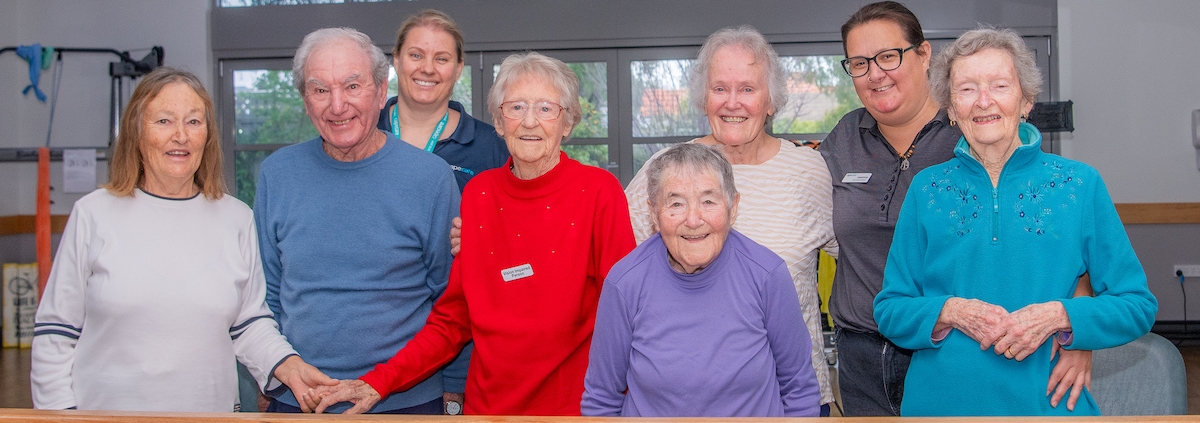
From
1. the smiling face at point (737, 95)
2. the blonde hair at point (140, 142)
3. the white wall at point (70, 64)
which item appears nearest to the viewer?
the blonde hair at point (140, 142)

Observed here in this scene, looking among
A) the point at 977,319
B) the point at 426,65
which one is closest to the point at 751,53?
the point at 977,319

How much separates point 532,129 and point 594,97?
502 centimetres

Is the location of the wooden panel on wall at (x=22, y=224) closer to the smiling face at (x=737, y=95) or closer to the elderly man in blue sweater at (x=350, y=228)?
the elderly man in blue sweater at (x=350, y=228)

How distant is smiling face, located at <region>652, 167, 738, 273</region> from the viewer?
1.65 m

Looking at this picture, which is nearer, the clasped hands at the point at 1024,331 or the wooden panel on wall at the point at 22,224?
the clasped hands at the point at 1024,331

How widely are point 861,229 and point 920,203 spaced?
0.30 m

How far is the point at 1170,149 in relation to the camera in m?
6.57

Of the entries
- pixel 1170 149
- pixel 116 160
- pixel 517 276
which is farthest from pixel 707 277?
pixel 1170 149

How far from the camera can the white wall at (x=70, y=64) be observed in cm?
713

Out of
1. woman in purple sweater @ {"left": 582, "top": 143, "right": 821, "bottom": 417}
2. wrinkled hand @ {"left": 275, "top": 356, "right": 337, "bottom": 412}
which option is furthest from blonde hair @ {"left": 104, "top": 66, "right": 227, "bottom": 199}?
woman in purple sweater @ {"left": 582, "top": 143, "right": 821, "bottom": 417}

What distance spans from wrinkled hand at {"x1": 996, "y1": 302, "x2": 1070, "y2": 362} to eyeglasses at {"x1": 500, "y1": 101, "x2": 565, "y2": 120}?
1043 mm

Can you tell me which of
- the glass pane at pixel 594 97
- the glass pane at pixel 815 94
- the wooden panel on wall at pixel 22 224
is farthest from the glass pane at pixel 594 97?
the wooden panel on wall at pixel 22 224

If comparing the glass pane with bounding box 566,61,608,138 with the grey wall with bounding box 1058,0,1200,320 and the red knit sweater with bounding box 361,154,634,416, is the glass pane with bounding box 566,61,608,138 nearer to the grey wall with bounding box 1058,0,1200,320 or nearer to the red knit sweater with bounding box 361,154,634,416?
the grey wall with bounding box 1058,0,1200,320

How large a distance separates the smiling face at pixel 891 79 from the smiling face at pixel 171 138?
5.06 ft
